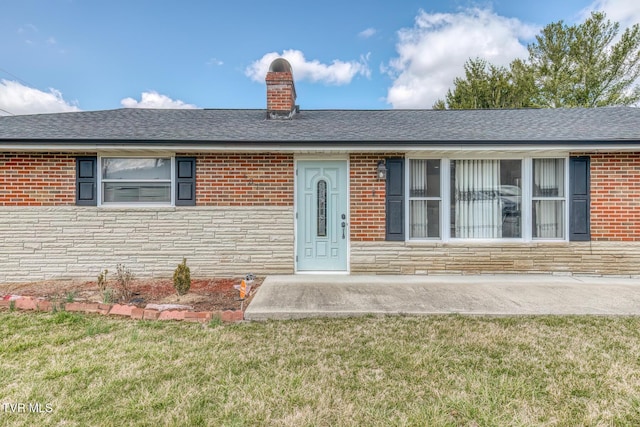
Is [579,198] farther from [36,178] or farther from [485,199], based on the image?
[36,178]

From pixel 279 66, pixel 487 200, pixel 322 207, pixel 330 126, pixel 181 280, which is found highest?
pixel 279 66

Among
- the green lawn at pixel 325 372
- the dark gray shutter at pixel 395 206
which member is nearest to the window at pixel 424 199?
the dark gray shutter at pixel 395 206

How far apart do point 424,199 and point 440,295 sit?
213 centimetres

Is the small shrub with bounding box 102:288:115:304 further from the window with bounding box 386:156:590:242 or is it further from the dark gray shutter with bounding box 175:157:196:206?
the window with bounding box 386:156:590:242

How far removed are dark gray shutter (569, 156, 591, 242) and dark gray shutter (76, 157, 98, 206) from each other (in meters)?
9.21

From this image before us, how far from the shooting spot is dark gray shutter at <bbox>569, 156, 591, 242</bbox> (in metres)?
6.12

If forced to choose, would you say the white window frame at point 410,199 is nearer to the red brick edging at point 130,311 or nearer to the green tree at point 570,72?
the red brick edging at point 130,311

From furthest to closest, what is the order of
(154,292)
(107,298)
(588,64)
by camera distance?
(588,64) → (154,292) → (107,298)

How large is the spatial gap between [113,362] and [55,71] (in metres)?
18.2

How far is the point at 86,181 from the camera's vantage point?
612cm

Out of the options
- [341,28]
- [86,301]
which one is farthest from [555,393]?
[341,28]

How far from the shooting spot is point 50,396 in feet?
8.09

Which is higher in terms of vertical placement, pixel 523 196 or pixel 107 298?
pixel 523 196

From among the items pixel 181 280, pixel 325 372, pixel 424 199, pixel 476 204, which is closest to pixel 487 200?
pixel 476 204
